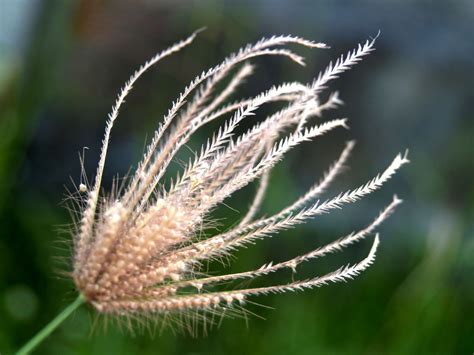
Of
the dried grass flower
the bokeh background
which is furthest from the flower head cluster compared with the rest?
Answer: the bokeh background

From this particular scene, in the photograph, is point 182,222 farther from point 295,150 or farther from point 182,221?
point 295,150

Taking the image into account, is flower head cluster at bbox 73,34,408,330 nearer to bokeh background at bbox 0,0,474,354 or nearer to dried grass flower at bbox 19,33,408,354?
dried grass flower at bbox 19,33,408,354

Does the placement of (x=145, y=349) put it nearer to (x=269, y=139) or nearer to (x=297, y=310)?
(x=297, y=310)

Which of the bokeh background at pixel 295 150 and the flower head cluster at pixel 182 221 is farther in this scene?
the bokeh background at pixel 295 150

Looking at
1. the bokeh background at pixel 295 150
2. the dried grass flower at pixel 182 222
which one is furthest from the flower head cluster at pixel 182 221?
the bokeh background at pixel 295 150

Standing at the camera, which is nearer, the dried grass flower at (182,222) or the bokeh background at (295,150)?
the dried grass flower at (182,222)

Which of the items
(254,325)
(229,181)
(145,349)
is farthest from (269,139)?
(254,325)

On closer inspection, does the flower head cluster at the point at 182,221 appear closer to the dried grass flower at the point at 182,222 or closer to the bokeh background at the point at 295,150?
the dried grass flower at the point at 182,222

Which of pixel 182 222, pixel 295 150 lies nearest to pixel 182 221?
pixel 182 222
